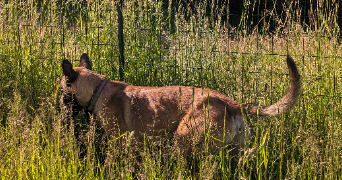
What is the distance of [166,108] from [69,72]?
1.13 m

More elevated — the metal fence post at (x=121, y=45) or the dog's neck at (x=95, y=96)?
the metal fence post at (x=121, y=45)

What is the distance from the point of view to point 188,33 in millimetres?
5285

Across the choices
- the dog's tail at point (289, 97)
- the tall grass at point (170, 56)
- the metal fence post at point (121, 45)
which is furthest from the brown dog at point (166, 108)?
the metal fence post at point (121, 45)

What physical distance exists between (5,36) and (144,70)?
235 centimetres

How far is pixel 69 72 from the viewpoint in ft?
13.8

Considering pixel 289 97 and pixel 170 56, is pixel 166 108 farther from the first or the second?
pixel 170 56

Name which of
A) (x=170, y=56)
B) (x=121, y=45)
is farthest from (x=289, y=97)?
(x=121, y=45)

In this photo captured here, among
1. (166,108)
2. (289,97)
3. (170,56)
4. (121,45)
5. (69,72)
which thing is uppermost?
→ (121,45)

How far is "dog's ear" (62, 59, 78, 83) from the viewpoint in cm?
413

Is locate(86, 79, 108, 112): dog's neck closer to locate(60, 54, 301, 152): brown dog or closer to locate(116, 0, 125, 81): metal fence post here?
locate(60, 54, 301, 152): brown dog

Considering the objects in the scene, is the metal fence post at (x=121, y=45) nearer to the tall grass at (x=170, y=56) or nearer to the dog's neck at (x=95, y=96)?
the tall grass at (x=170, y=56)

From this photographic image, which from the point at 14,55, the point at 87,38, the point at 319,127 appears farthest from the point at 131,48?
the point at 319,127

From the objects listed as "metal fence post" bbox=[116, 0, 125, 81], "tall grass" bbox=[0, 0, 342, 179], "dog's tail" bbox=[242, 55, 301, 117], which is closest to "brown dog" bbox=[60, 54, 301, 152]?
"dog's tail" bbox=[242, 55, 301, 117]

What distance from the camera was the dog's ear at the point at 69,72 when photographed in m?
4.13
